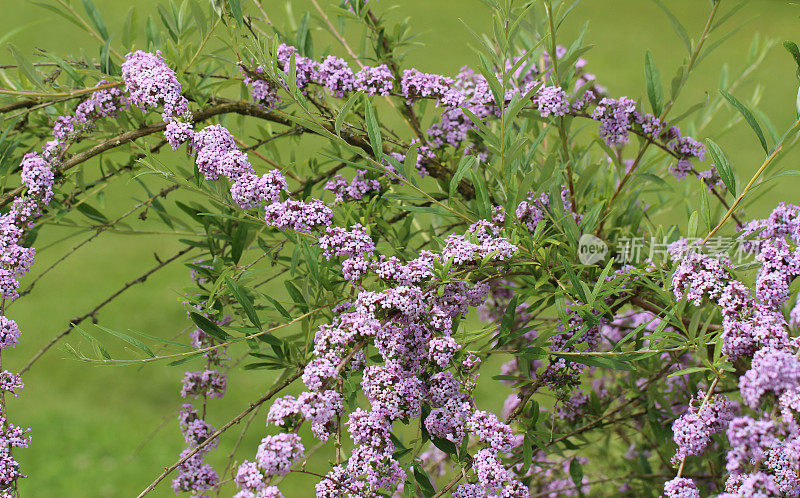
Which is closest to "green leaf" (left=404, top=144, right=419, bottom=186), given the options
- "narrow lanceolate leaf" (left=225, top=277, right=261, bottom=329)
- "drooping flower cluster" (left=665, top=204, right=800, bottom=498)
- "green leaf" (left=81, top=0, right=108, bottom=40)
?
"narrow lanceolate leaf" (left=225, top=277, right=261, bottom=329)

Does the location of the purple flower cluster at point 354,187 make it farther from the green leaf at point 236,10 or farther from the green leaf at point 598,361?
the green leaf at point 598,361

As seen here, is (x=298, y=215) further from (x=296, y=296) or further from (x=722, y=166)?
(x=722, y=166)

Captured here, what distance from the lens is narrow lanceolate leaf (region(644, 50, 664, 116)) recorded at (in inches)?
58.1

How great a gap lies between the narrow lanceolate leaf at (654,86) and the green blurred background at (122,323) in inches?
18.4

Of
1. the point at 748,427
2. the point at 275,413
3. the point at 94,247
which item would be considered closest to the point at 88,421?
the point at 94,247

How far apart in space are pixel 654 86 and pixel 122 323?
12.9 ft

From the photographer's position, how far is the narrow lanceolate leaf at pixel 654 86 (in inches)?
58.1

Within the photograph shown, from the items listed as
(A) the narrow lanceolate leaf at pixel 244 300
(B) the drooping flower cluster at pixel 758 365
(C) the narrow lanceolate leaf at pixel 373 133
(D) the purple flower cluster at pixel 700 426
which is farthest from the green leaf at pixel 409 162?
(D) the purple flower cluster at pixel 700 426

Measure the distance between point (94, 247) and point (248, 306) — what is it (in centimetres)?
486

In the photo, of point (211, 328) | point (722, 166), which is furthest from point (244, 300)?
point (722, 166)

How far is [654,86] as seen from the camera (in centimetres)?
149

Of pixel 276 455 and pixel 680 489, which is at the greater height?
pixel 276 455

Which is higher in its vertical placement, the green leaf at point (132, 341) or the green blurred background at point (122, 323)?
the green blurred background at point (122, 323)

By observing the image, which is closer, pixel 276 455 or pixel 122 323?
pixel 276 455
